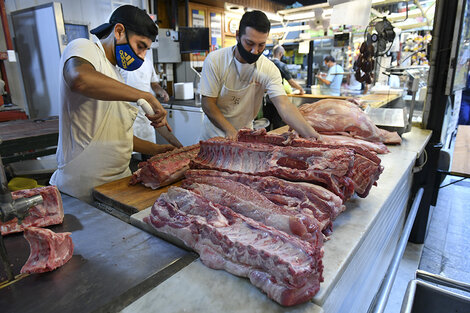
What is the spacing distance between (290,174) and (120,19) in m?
1.50

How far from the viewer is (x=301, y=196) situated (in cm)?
150

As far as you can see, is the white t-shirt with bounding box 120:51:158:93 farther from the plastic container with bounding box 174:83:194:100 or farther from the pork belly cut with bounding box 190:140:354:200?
the pork belly cut with bounding box 190:140:354:200

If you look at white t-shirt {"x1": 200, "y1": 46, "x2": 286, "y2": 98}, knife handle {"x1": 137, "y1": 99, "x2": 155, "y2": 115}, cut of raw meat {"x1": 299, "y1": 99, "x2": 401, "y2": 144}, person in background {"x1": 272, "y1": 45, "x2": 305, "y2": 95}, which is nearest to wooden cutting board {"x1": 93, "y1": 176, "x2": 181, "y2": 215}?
knife handle {"x1": 137, "y1": 99, "x2": 155, "y2": 115}

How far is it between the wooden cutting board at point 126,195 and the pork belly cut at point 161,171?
4 centimetres

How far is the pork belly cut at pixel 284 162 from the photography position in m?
1.59

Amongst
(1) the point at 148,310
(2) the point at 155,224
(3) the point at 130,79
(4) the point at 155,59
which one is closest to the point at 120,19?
(2) the point at 155,224

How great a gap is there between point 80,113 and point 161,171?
0.70m

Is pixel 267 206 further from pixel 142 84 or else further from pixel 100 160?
pixel 142 84

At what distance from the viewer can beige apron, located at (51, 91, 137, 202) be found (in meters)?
2.16

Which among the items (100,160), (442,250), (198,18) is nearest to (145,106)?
(100,160)

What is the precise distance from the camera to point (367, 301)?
2.05 meters

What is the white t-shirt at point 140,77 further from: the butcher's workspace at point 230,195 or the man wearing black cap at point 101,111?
the man wearing black cap at point 101,111

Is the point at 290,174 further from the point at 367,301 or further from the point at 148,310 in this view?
the point at 367,301

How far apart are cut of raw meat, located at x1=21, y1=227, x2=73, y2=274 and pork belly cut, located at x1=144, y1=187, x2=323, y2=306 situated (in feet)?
1.19
